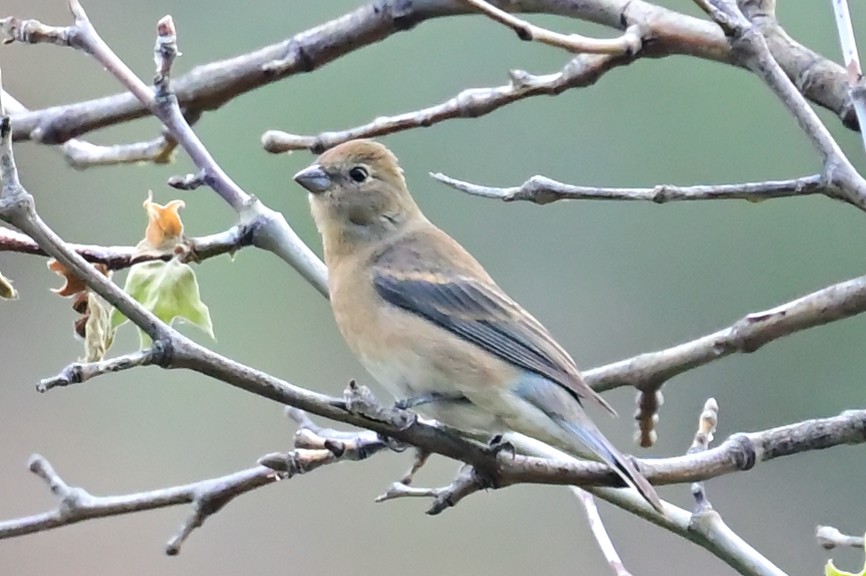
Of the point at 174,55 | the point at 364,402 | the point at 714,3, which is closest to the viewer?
the point at 364,402

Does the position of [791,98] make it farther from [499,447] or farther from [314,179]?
[314,179]

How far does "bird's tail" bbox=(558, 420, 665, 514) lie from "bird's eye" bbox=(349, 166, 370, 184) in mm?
693

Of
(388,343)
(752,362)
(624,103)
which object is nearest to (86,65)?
(624,103)

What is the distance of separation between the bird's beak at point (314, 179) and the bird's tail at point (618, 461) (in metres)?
0.69

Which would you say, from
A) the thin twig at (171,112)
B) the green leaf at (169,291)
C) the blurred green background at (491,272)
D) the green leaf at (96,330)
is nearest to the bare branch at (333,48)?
the thin twig at (171,112)

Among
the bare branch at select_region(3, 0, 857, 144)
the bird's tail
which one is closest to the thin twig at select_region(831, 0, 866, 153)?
the bare branch at select_region(3, 0, 857, 144)

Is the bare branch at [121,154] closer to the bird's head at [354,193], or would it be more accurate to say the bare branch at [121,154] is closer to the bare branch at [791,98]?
the bird's head at [354,193]

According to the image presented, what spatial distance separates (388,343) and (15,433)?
4.17m

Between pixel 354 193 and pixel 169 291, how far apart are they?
27.2 inches

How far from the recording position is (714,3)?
1350 millimetres

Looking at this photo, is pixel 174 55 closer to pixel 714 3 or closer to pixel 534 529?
pixel 714 3

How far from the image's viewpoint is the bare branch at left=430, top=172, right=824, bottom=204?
127 cm

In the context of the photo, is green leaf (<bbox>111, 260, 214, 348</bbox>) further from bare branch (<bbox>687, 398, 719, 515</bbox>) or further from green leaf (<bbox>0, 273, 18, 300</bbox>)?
bare branch (<bbox>687, 398, 719, 515</bbox>)

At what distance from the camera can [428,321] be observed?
1951 millimetres
